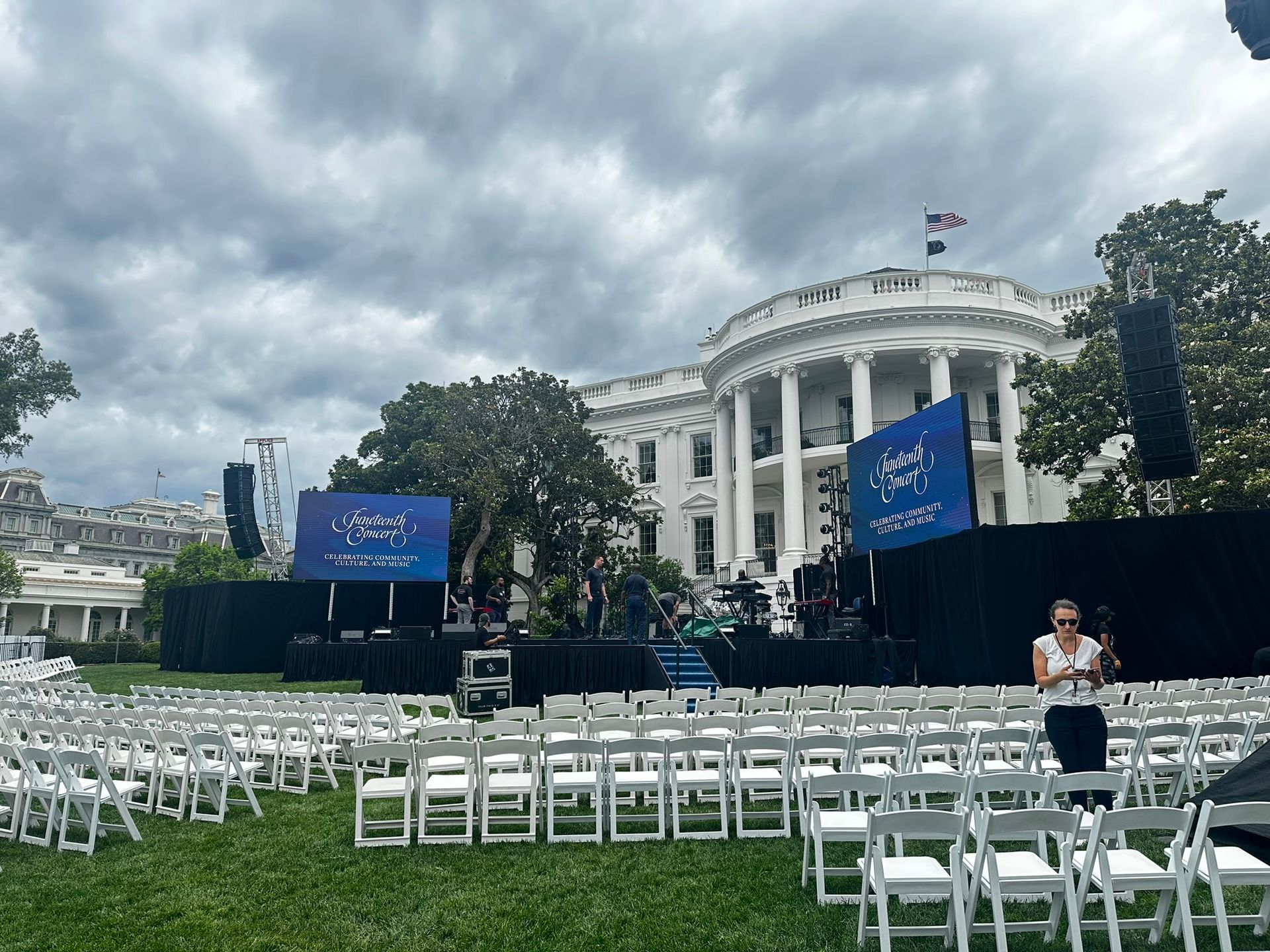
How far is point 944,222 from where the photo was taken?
24.9 m

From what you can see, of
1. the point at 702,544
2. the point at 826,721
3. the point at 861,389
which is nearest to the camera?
the point at 826,721

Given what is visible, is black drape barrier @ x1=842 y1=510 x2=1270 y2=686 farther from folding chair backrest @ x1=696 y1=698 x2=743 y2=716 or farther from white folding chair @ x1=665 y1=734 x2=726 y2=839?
white folding chair @ x1=665 y1=734 x2=726 y2=839

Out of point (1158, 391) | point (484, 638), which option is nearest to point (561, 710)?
point (484, 638)

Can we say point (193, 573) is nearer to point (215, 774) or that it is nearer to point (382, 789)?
point (215, 774)

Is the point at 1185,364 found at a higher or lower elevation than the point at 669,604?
higher

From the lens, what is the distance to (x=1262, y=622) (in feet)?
36.8

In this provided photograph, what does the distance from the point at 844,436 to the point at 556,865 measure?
24.7 metres

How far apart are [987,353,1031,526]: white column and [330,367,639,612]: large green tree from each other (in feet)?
40.0

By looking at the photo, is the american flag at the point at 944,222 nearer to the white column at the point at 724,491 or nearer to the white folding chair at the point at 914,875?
the white column at the point at 724,491

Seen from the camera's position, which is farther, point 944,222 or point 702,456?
point 702,456

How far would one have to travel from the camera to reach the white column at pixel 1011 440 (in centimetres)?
2380

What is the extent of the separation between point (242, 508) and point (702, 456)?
17.0 metres

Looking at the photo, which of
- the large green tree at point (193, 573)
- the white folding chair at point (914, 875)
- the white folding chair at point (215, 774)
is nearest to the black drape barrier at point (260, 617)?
the white folding chair at point (215, 774)

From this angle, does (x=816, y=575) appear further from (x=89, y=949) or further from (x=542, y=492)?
(x=89, y=949)
